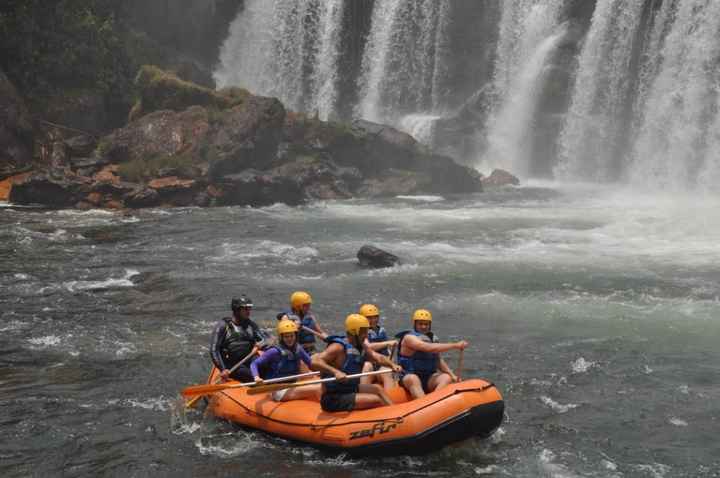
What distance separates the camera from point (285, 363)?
426 inches

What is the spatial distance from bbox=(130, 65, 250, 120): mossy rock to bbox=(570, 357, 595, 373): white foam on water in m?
26.0

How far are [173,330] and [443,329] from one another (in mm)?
4894

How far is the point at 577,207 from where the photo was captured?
3212 cm

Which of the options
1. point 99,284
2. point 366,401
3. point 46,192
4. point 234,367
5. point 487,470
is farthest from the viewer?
point 46,192

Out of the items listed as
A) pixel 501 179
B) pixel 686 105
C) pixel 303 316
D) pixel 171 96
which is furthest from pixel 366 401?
pixel 501 179

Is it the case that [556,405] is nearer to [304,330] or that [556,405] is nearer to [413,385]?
[413,385]

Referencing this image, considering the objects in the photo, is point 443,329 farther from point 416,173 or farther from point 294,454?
point 416,173

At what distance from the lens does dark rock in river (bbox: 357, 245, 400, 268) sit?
21.1 m

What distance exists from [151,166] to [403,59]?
787 inches

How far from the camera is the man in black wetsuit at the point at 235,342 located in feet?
38.3

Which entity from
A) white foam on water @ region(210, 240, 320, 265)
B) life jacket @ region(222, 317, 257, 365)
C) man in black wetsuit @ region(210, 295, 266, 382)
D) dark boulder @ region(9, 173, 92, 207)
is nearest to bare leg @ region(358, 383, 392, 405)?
man in black wetsuit @ region(210, 295, 266, 382)

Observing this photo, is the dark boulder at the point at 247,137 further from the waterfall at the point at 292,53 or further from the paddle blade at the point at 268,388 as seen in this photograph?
the paddle blade at the point at 268,388

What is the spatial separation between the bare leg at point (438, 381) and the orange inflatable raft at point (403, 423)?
412 mm

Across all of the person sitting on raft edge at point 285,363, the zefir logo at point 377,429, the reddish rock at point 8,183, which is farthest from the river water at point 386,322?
the reddish rock at point 8,183
